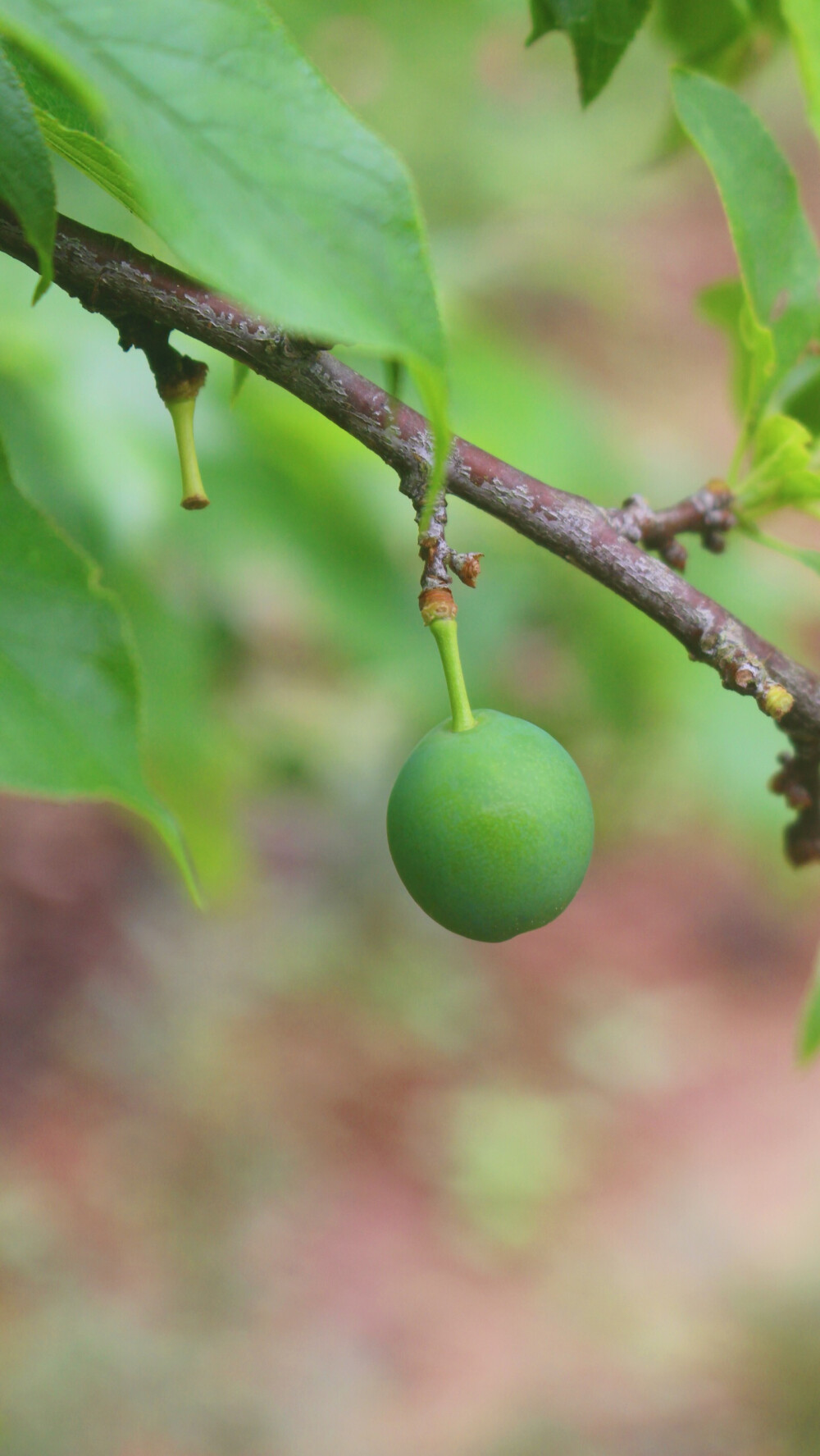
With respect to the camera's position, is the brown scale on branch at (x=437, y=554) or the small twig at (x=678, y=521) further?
the small twig at (x=678, y=521)

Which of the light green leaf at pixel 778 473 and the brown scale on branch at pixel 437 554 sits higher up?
the light green leaf at pixel 778 473

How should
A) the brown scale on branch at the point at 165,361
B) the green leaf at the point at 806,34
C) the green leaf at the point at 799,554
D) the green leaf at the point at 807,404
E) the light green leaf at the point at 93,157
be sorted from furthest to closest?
the green leaf at the point at 807,404, the green leaf at the point at 799,554, the green leaf at the point at 806,34, the brown scale on branch at the point at 165,361, the light green leaf at the point at 93,157

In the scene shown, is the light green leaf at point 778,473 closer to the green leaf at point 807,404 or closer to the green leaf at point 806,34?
the green leaf at point 807,404

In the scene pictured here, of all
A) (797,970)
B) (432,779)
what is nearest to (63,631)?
(432,779)

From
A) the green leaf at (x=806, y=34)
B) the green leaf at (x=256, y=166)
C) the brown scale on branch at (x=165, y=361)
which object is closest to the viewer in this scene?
the green leaf at (x=256, y=166)

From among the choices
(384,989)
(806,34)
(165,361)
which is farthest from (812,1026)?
(384,989)

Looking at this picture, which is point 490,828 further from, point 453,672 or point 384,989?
point 384,989

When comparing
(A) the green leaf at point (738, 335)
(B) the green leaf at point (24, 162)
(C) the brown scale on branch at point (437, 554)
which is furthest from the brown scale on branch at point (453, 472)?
(A) the green leaf at point (738, 335)

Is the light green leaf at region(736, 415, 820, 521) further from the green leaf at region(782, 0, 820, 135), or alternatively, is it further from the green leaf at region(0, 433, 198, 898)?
the green leaf at region(0, 433, 198, 898)

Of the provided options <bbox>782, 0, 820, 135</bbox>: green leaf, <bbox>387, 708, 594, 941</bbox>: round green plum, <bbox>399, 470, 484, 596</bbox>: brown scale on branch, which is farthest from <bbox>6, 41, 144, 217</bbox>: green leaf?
<bbox>782, 0, 820, 135</bbox>: green leaf
